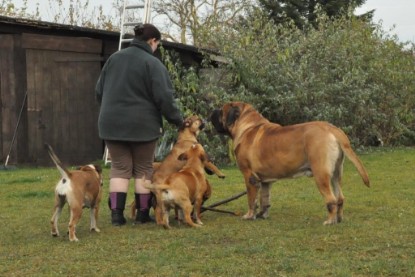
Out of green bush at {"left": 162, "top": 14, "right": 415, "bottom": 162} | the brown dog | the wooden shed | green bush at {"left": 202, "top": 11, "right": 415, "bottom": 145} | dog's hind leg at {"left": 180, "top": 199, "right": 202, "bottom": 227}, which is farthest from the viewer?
the wooden shed

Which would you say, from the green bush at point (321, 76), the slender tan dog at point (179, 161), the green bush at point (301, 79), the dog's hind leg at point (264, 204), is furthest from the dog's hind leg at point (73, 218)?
the green bush at point (321, 76)

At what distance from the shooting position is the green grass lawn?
5.30 meters

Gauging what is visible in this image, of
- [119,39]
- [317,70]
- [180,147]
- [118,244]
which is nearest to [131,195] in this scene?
[180,147]

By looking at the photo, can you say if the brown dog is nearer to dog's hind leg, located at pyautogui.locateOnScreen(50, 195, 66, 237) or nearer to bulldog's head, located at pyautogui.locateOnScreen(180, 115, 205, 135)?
bulldog's head, located at pyautogui.locateOnScreen(180, 115, 205, 135)

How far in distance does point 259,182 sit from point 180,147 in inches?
41.7

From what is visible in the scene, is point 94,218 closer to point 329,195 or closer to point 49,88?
point 329,195

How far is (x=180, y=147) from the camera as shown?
320 inches

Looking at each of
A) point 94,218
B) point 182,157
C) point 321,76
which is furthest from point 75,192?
point 321,76

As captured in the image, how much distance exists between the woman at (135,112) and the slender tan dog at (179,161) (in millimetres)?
140

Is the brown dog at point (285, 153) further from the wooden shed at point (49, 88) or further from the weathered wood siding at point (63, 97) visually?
the weathered wood siding at point (63, 97)

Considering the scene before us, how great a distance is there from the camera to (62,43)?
1589 cm

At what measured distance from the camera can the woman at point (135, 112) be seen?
7.50m

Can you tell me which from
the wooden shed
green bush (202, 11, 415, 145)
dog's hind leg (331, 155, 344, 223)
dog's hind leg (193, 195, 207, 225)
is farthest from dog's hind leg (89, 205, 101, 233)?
the wooden shed

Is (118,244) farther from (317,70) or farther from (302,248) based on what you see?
(317,70)
